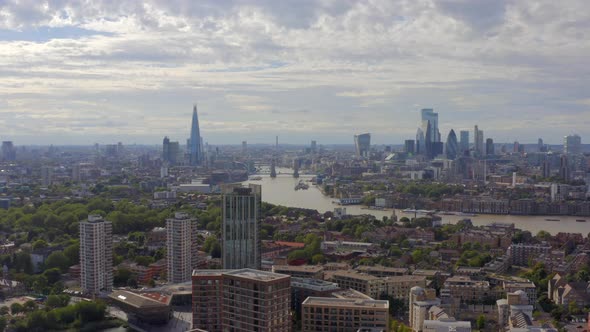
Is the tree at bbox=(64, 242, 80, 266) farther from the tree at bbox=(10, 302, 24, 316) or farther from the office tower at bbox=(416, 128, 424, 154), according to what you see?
the office tower at bbox=(416, 128, 424, 154)

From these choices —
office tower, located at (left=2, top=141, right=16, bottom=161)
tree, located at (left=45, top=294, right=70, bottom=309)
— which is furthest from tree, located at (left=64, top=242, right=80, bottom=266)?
office tower, located at (left=2, top=141, right=16, bottom=161)

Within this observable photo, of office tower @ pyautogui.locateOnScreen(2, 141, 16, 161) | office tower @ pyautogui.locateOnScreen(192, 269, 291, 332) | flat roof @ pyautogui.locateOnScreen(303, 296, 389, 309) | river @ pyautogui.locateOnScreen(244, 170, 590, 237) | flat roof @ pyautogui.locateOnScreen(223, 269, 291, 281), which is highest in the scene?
office tower @ pyautogui.locateOnScreen(2, 141, 16, 161)

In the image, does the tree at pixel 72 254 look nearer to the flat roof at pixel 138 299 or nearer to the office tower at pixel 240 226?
the flat roof at pixel 138 299

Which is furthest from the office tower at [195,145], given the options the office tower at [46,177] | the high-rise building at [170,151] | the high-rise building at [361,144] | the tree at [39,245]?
the tree at [39,245]

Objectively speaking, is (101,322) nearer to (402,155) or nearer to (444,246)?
(444,246)

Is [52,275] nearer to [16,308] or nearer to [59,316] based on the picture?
[16,308]

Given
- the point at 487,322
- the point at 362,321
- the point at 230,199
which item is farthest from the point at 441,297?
the point at 230,199

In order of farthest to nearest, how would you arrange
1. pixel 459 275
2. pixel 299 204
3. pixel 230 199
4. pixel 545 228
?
pixel 299 204, pixel 545 228, pixel 459 275, pixel 230 199

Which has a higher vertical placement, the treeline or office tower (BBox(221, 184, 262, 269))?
office tower (BBox(221, 184, 262, 269))
